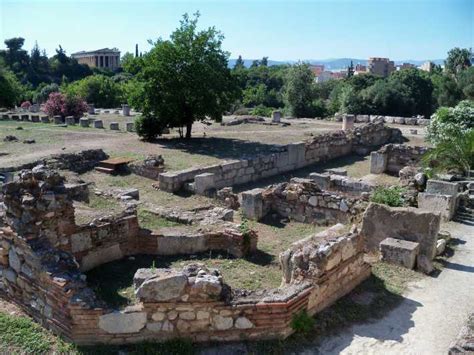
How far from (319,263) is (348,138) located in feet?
57.2

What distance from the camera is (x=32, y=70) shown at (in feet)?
305

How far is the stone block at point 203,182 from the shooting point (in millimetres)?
15523

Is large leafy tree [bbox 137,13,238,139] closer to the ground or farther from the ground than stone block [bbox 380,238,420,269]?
farther from the ground

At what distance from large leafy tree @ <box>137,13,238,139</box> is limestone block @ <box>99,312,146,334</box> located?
1723 cm

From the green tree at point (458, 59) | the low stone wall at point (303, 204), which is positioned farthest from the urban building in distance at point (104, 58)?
the low stone wall at point (303, 204)

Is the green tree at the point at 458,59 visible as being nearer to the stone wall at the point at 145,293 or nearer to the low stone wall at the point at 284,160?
the low stone wall at the point at 284,160

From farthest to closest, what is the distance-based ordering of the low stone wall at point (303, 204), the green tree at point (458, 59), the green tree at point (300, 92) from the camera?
the green tree at point (458, 59), the green tree at point (300, 92), the low stone wall at point (303, 204)

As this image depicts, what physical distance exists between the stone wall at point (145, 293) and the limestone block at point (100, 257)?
45.5 inches

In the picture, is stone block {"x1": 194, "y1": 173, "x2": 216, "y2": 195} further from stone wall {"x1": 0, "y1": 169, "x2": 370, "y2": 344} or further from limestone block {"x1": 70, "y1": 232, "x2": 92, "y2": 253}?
stone wall {"x1": 0, "y1": 169, "x2": 370, "y2": 344}

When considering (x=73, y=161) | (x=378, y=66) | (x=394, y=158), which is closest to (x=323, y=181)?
(x=394, y=158)

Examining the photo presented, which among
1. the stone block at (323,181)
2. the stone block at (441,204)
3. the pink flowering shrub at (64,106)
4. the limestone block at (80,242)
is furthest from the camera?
the pink flowering shrub at (64,106)

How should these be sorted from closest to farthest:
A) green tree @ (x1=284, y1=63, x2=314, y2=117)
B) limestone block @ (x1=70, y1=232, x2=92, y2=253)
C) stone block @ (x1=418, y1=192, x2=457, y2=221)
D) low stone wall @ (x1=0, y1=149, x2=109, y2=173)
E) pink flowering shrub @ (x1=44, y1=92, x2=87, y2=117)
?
limestone block @ (x1=70, y1=232, x2=92, y2=253) → stone block @ (x1=418, y1=192, x2=457, y2=221) → low stone wall @ (x1=0, y1=149, x2=109, y2=173) → pink flowering shrub @ (x1=44, y1=92, x2=87, y2=117) → green tree @ (x1=284, y1=63, x2=314, y2=117)

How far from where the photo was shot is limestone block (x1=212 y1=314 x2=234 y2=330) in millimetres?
6184

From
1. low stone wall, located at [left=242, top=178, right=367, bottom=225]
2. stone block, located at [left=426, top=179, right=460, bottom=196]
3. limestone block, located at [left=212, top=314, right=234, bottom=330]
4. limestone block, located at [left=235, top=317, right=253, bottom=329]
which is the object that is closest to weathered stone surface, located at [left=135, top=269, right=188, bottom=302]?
limestone block, located at [left=212, top=314, right=234, bottom=330]
